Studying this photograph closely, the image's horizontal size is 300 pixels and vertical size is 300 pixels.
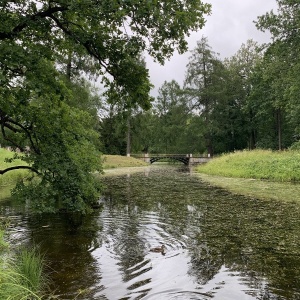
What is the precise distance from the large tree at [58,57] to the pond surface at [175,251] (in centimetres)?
151

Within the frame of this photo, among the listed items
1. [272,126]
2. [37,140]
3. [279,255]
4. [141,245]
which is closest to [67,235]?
[141,245]

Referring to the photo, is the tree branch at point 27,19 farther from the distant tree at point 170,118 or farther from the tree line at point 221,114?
the distant tree at point 170,118

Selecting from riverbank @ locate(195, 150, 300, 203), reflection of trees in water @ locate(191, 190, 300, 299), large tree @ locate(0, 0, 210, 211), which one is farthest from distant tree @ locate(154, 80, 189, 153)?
large tree @ locate(0, 0, 210, 211)

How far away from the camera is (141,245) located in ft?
25.6

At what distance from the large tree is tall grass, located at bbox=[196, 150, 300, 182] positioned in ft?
53.1

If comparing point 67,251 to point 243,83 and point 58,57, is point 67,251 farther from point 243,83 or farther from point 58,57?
point 243,83

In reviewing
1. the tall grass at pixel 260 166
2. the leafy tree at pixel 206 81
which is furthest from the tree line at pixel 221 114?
the tall grass at pixel 260 166

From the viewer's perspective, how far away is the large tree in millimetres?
6496

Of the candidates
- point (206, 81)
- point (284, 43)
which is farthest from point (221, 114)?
point (284, 43)

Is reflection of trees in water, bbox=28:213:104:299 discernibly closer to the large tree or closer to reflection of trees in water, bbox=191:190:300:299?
the large tree

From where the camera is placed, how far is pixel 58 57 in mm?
7676

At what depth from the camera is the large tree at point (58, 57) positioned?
650 centimetres

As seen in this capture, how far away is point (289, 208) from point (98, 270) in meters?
8.23

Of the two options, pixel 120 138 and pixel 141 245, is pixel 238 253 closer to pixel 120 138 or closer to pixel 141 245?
pixel 141 245
